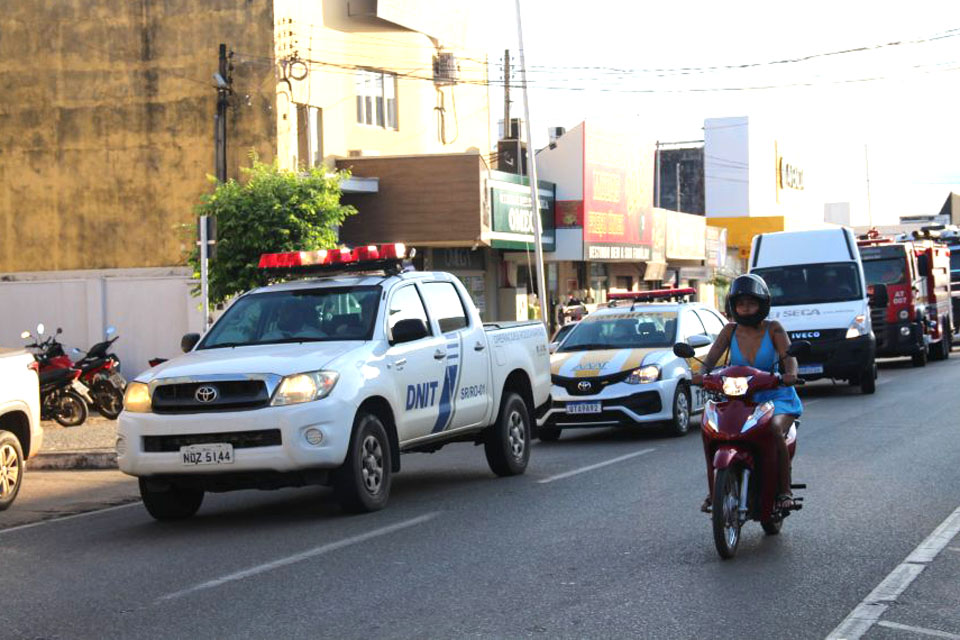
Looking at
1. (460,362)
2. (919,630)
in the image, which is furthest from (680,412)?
(919,630)

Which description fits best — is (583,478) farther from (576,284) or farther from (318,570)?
(576,284)

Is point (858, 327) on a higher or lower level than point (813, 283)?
lower

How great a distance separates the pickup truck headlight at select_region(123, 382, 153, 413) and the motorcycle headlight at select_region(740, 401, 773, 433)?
4453mm

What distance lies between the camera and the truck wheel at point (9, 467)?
40.1 feet

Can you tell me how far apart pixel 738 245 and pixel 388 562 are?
187 feet

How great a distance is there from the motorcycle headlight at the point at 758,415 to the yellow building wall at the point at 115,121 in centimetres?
2145

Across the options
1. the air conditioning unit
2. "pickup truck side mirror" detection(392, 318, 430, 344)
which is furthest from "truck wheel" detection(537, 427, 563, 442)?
the air conditioning unit

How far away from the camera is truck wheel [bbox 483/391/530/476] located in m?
13.1

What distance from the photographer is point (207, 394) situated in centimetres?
1030

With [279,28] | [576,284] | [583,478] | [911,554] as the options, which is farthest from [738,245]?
[911,554]

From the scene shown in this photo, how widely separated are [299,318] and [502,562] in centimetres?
373

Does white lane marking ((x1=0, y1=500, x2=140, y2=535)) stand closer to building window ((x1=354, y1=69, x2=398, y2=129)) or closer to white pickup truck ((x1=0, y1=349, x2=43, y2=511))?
white pickup truck ((x1=0, y1=349, x2=43, y2=511))

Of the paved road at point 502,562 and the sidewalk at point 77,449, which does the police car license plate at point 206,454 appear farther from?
the sidewalk at point 77,449

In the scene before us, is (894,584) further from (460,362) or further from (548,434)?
(548,434)
